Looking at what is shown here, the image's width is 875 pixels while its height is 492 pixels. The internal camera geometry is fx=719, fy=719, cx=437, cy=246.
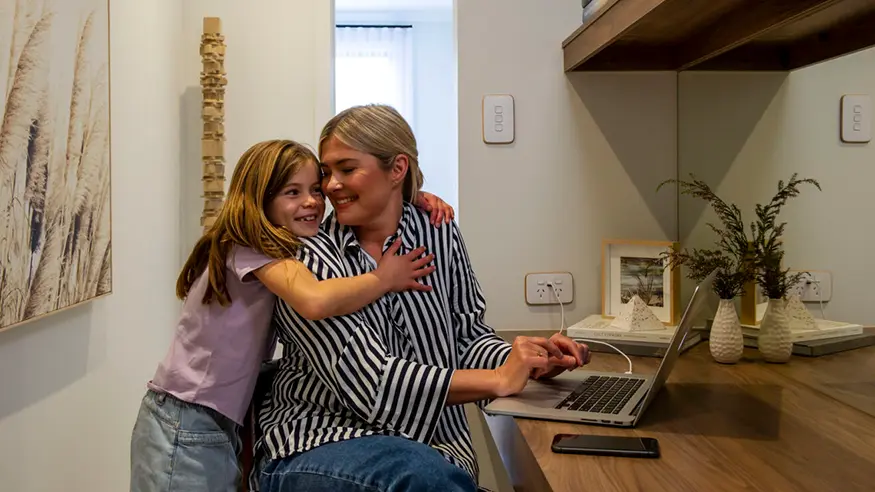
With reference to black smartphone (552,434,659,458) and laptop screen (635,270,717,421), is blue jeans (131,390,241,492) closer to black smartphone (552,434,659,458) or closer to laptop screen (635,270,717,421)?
black smartphone (552,434,659,458)

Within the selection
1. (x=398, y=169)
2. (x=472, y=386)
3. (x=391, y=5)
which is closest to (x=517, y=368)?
(x=472, y=386)

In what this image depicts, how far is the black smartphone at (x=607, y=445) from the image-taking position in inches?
40.3

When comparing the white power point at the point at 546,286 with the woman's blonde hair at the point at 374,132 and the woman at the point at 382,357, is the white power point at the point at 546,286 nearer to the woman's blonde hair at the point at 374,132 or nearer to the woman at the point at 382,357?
the woman at the point at 382,357

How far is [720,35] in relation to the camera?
182cm

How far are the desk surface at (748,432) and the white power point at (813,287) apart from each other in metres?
0.14

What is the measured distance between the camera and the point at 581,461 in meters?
1.01

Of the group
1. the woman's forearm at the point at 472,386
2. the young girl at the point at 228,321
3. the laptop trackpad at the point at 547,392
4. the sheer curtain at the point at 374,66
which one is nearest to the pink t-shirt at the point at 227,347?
the young girl at the point at 228,321

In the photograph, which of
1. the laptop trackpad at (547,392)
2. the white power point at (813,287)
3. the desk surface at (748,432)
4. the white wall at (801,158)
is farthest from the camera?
the white power point at (813,287)

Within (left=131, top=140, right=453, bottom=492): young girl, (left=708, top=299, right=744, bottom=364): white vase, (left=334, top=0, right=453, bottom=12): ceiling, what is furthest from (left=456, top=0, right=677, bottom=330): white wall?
(left=334, top=0, right=453, bottom=12): ceiling

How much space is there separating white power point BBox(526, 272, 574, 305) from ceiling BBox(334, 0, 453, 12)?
2.84 metres

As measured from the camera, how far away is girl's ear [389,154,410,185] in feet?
4.44

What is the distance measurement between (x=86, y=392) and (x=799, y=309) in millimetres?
1624

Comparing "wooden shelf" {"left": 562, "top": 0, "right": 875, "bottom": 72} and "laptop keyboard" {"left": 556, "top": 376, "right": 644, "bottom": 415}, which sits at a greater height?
"wooden shelf" {"left": 562, "top": 0, "right": 875, "bottom": 72}

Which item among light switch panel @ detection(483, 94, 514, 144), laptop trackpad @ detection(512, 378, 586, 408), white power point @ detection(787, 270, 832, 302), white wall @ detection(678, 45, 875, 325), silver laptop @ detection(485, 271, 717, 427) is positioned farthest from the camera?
light switch panel @ detection(483, 94, 514, 144)
